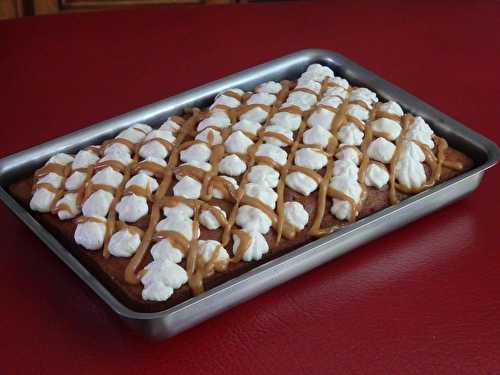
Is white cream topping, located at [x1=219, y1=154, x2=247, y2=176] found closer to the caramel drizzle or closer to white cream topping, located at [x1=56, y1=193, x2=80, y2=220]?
the caramel drizzle

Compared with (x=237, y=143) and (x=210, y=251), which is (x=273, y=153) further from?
(x=210, y=251)

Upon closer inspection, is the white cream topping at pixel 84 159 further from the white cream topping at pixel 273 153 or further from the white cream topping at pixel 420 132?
the white cream topping at pixel 420 132

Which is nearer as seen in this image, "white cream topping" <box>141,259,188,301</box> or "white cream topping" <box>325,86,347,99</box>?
"white cream topping" <box>141,259,188,301</box>

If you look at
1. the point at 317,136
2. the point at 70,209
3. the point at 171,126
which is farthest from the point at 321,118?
the point at 70,209

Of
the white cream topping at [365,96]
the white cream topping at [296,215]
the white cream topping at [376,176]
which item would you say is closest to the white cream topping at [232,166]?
the white cream topping at [296,215]

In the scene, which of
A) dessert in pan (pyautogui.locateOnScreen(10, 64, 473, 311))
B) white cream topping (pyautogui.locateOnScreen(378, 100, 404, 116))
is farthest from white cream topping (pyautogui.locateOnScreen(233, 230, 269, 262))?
white cream topping (pyautogui.locateOnScreen(378, 100, 404, 116))

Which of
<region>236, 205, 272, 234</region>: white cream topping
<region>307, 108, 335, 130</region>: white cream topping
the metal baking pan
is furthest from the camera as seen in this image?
<region>307, 108, 335, 130</region>: white cream topping
